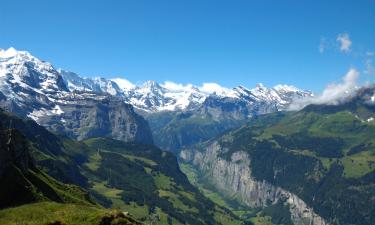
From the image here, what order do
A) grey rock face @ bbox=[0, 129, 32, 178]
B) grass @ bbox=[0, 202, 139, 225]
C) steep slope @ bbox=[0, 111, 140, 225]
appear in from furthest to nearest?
grey rock face @ bbox=[0, 129, 32, 178] → steep slope @ bbox=[0, 111, 140, 225] → grass @ bbox=[0, 202, 139, 225]

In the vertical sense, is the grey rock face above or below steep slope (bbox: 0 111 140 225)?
above

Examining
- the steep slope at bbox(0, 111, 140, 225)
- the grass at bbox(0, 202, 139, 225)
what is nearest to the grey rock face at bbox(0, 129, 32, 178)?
the steep slope at bbox(0, 111, 140, 225)

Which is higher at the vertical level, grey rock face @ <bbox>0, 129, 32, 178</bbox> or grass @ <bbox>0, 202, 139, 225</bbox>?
grey rock face @ <bbox>0, 129, 32, 178</bbox>

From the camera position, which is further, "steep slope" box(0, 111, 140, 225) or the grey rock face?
the grey rock face

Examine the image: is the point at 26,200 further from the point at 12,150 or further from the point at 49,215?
the point at 12,150

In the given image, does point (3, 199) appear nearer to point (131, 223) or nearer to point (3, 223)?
point (3, 223)

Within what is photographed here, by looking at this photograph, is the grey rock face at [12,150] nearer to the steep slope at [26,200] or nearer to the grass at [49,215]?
the steep slope at [26,200]

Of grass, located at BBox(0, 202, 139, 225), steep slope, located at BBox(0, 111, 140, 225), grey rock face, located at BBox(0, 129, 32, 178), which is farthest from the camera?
grey rock face, located at BBox(0, 129, 32, 178)

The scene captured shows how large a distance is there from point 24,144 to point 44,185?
15.8 meters

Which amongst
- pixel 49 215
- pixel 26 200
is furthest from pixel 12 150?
pixel 49 215

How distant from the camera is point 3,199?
149 m

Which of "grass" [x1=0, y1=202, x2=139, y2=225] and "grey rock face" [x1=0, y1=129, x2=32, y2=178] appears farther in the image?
"grey rock face" [x1=0, y1=129, x2=32, y2=178]

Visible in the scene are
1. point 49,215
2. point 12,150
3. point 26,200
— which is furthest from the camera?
point 12,150

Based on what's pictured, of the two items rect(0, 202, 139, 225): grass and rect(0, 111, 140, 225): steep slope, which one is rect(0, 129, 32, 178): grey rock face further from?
rect(0, 202, 139, 225): grass
